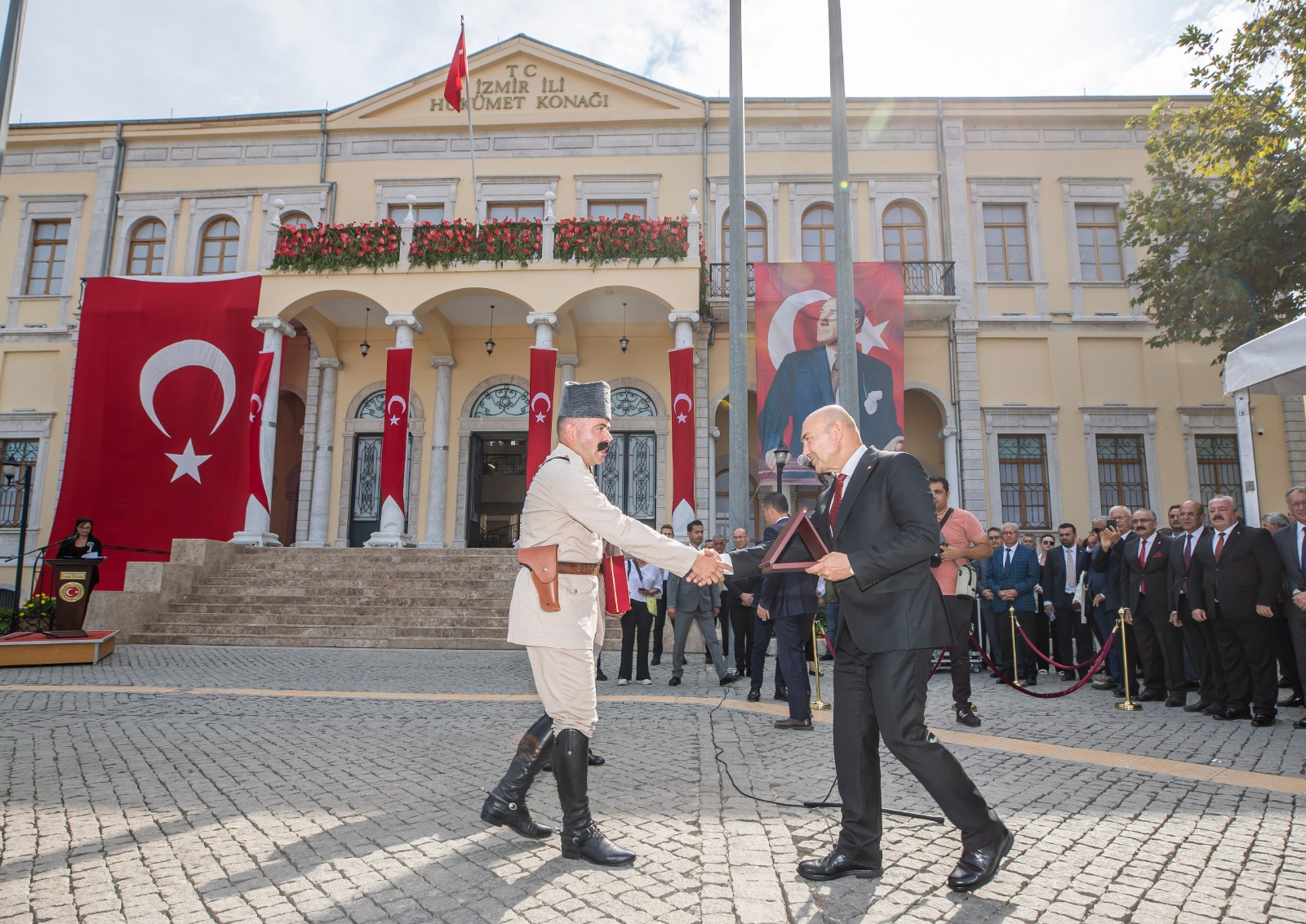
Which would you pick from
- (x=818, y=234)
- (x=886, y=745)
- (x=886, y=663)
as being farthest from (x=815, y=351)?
(x=886, y=745)

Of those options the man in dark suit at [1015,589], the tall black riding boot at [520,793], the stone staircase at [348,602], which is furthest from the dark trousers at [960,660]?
the stone staircase at [348,602]

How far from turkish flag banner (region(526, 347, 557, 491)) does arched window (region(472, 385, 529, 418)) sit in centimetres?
377

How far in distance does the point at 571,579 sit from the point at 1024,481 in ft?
59.3

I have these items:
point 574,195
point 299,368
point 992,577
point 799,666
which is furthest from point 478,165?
point 799,666

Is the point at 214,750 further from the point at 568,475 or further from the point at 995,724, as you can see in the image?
the point at 995,724

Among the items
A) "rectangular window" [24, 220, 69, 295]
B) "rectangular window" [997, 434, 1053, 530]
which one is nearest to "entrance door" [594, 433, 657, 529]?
"rectangular window" [997, 434, 1053, 530]

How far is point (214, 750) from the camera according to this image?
18.6ft

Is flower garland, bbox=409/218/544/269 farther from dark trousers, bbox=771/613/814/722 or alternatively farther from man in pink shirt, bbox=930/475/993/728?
man in pink shirt, bbox=930/475/993/728

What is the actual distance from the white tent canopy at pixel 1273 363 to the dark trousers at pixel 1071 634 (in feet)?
11.9

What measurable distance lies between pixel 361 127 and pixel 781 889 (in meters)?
22.4

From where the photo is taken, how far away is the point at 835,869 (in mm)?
3379

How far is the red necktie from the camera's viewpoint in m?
3.71

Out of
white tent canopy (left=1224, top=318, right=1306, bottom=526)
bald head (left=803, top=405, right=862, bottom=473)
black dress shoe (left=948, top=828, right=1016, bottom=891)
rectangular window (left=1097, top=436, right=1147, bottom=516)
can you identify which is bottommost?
black dress shoe (left=948, top=828, right=1016, bottom=891)

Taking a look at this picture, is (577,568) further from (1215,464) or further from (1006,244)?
(1215,464)
